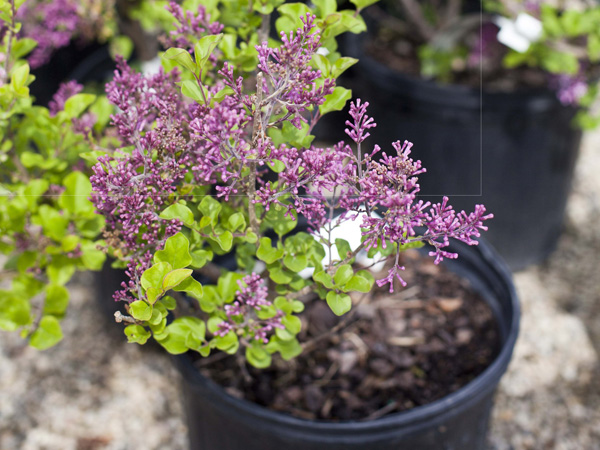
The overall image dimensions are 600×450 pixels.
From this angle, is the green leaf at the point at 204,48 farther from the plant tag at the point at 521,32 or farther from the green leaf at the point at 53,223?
the plant tag at the point at 521,32

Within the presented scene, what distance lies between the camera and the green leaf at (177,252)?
3.33 feet

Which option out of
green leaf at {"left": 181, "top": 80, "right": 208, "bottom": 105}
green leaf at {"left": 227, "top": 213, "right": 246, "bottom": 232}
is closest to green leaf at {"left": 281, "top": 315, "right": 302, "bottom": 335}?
green leaf at {"left": 227, "top": 213, "right": 246, "bottom": 232}

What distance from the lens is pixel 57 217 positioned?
139 centimetres

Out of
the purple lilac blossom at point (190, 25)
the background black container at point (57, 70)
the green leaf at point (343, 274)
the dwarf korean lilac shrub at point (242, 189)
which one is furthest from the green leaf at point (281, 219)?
the background black container at point (57, 70)

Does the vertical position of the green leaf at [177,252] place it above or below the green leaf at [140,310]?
above

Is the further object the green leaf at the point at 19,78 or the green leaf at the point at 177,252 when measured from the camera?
the green leaf at the point at 19,78

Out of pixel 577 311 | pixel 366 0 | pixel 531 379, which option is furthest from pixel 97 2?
pixel 577 311

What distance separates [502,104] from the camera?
7.54 ft

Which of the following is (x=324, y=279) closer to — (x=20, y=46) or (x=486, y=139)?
(x=20, y=46)

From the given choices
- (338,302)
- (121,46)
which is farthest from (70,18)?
(338,302)

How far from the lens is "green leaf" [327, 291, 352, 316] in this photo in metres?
1.08

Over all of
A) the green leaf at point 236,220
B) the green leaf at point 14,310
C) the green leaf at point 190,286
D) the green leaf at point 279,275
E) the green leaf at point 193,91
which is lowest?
the green leaf at point 14,310

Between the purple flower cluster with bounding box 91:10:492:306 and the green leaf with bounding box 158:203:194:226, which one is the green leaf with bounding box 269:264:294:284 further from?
the green leaf with bounding box 158:203:194:226

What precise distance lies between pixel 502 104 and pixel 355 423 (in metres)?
1.38
